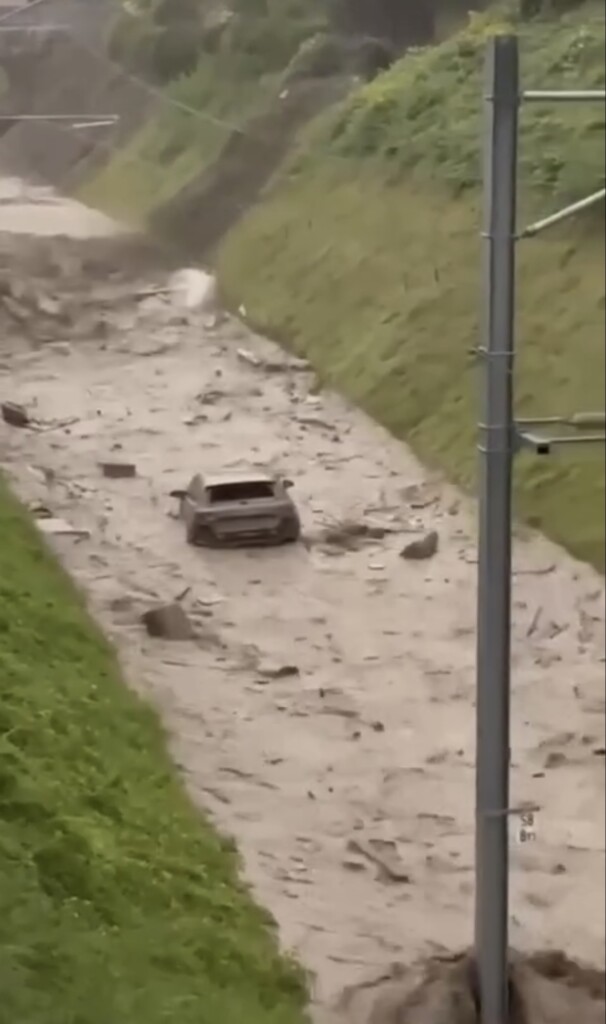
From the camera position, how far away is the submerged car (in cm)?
130

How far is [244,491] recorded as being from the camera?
130cm

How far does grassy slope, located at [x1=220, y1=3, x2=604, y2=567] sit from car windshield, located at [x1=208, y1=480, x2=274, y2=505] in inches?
4.2

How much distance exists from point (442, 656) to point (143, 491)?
0.99 ft

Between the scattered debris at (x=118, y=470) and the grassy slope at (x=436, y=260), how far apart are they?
0.17 metres

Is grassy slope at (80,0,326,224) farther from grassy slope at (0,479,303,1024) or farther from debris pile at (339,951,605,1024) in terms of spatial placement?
debris pile at (339,951,605,1024)

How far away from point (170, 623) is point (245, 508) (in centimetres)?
12

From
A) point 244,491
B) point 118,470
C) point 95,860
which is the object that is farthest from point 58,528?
point 95,860

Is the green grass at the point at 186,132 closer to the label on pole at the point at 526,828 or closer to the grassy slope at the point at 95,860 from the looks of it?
the grassy slope at the point at 95,860

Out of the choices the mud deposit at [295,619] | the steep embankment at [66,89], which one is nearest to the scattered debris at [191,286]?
the mud deposit at [295,619]

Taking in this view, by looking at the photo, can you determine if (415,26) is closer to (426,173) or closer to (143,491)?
(426,173)

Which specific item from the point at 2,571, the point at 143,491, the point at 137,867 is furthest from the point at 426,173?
the point at 137,867

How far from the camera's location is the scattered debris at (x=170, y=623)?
1324 mm

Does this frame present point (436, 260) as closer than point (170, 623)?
Yes

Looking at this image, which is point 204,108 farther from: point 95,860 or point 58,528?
point 95,860
